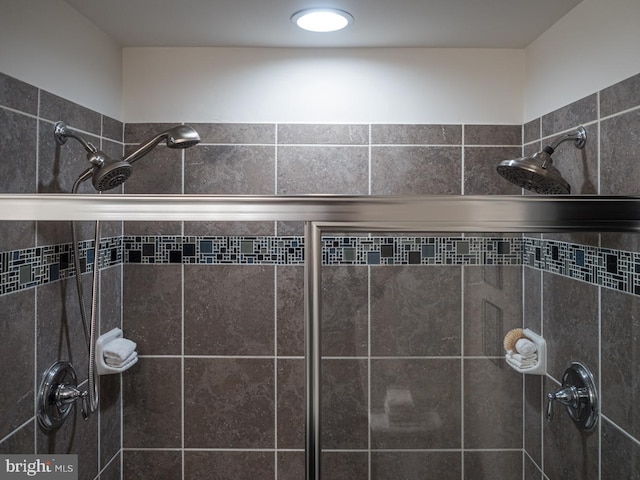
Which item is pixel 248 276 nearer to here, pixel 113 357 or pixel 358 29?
pixel 113 357

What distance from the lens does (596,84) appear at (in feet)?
4.90

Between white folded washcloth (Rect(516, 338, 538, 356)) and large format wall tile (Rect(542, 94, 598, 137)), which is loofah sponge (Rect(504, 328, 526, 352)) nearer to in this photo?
white folded washcloth (Rect(516, 338, 538, 356))

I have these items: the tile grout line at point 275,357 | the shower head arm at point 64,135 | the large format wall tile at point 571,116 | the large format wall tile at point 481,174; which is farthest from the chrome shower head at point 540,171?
the shower head arm at point 64,135

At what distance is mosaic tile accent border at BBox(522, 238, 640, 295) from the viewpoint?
3.50 ft

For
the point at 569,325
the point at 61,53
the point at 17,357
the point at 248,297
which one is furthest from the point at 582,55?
the point at 17,357

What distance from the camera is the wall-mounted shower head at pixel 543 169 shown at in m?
1.52

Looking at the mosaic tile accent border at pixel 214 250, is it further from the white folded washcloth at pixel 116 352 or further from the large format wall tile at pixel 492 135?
the large format wall tile at pixel 492 135

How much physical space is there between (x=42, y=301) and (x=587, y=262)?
4.78 ft

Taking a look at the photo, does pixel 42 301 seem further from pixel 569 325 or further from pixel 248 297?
pixel 569 325

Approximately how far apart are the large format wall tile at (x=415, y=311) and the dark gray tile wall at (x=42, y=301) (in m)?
0.97

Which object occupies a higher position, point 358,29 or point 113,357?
point 358,29

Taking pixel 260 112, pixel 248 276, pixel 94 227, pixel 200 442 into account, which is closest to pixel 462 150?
pixel 260 112

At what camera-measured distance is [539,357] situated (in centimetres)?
109

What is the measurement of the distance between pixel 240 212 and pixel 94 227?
0.96 m
